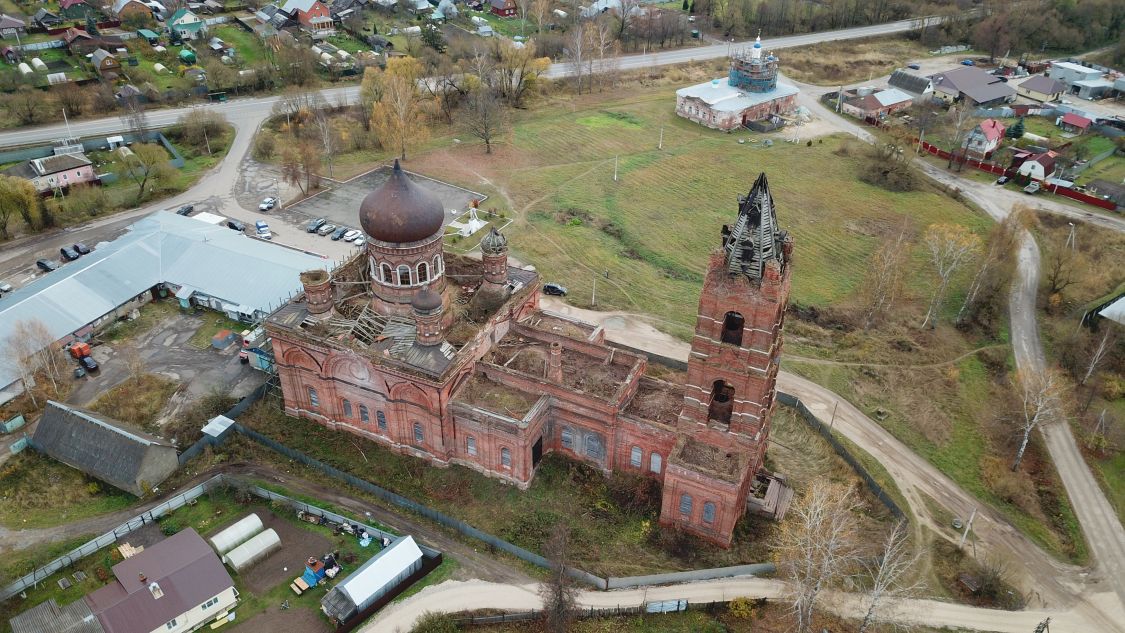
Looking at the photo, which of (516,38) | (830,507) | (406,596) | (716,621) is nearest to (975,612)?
(830,507)

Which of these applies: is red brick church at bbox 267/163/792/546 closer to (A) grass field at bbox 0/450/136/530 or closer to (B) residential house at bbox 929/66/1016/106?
(A) grass field at bbox 0/450/136/530

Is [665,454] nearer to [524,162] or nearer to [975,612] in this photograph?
[975,612]

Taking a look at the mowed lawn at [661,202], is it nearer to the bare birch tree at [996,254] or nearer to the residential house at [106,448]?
the bare birch tree at [996,254]

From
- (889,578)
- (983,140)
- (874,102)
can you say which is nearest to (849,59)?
(874,102)

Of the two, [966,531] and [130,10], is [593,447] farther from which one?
[130,10]

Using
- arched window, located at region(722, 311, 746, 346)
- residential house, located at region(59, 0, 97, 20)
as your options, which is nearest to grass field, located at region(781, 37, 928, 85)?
arched window, located at region(722, 311, 746, 346)
